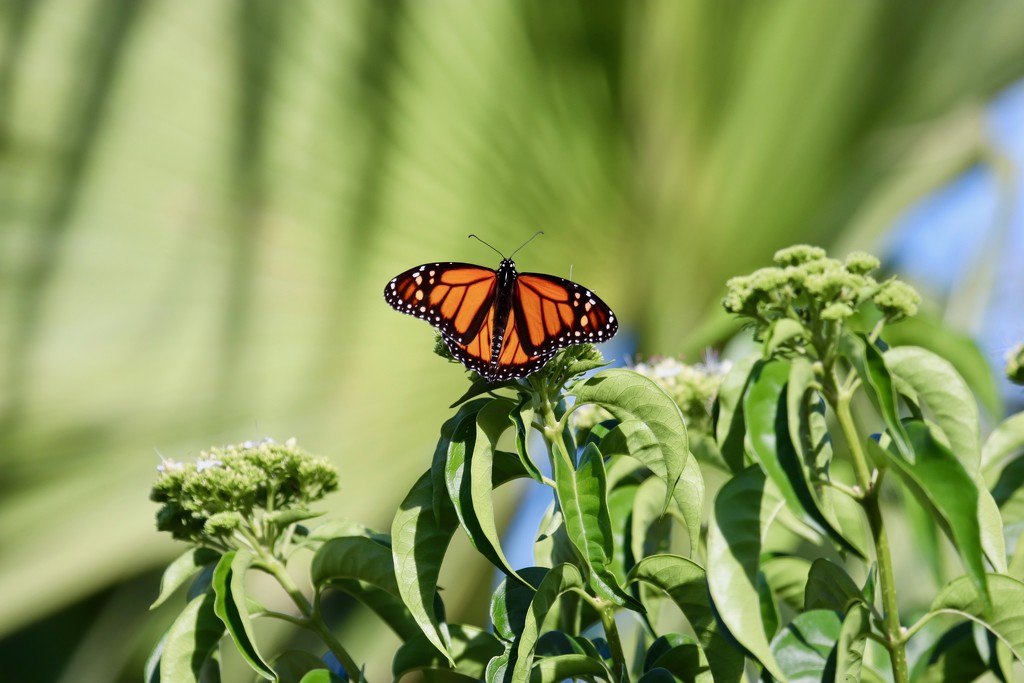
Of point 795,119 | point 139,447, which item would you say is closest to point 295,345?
point 139,447

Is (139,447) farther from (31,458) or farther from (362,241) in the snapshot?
(362,241)

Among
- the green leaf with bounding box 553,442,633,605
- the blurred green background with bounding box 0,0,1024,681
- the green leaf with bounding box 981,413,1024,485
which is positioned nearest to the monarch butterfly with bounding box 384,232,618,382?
the green leaf with bounding box 553,442,633,605

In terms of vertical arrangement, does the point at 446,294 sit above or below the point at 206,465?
above

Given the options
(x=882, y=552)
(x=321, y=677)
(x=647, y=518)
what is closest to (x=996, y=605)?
(x=882, y=552)

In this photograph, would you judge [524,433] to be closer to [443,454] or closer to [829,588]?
[443,454]

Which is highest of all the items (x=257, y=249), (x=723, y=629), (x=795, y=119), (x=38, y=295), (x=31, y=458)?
(x=795, y=119)

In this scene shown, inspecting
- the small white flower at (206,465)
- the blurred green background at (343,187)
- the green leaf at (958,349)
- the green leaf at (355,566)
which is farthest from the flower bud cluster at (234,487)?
Answer: the blurred green background at (343,187)
